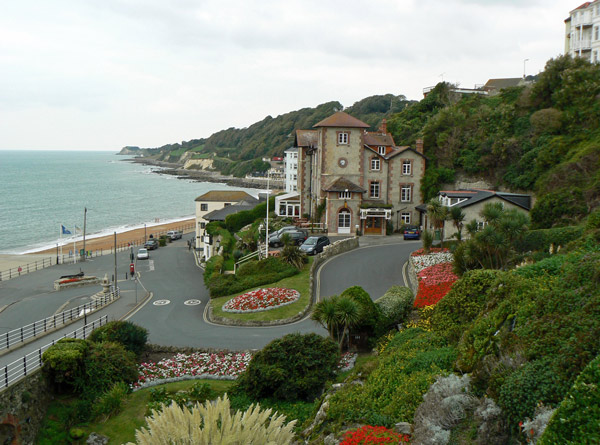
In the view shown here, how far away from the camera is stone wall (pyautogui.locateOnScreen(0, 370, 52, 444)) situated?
16.0 metres

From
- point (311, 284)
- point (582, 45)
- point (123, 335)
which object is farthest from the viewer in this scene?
point (582, 45)

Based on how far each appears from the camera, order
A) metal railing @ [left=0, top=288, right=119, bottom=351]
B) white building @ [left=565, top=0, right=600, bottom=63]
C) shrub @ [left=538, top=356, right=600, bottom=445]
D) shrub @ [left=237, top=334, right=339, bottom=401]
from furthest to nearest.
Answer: white building @ [left=565, top=0, right=600, bottom=63] < metal railing @ [left=0, top=288, right=119, bottom=351] < shrub @ [left=237, top=334, right=339, bottom=401] < shrub @ [left=538, top=356, right=600, bottom=445]

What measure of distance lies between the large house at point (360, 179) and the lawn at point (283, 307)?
14936 millimetres

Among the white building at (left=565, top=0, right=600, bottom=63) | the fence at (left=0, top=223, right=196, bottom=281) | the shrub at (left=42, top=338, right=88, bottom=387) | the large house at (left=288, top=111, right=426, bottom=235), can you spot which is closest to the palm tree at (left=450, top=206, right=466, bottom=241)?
the large house at (left=288, top=111, right=426, bottom=235)

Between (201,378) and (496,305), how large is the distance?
12471mm

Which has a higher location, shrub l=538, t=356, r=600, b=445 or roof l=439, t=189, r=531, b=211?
roof l=439, t=189, r=531, b=211

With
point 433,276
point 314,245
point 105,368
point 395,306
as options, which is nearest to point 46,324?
point 105,368

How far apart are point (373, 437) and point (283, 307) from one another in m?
19.6

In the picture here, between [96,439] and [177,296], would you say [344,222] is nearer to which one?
[177,296]

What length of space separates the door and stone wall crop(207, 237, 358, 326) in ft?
20.4

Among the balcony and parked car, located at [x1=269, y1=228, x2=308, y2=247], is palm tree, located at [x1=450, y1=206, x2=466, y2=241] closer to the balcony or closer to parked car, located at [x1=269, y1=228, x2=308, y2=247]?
parked car, located at [x1=269, y1=228, x2=308, y2=247]

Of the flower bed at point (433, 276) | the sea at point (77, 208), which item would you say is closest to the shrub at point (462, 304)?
the flower bed at point (433, 276)

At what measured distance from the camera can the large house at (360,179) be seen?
1890 inches

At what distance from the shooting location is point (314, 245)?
39.2m
